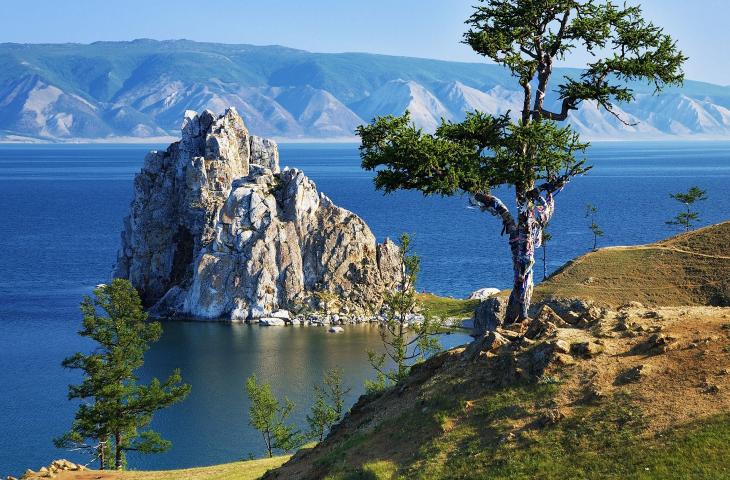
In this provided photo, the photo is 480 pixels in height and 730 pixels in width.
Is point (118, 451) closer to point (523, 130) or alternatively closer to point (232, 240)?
point (523, 130)

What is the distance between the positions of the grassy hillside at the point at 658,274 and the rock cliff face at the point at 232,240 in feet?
182

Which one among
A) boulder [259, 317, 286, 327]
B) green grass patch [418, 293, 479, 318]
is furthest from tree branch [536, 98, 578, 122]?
boulder [259, 317, 286, 327]

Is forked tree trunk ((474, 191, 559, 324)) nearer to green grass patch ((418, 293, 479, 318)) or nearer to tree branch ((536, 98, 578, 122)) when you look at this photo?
tree branch ((536, 98, 578, 122))

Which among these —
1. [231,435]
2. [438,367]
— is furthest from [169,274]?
[438,367]

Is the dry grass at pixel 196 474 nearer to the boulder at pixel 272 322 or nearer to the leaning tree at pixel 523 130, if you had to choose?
the leaning tree at pixel 523 130

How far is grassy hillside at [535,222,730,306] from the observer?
7662 cm

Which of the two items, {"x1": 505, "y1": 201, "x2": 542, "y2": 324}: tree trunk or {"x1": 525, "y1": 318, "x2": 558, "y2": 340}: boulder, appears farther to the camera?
{"x1": 505, "y1": 201, "x2": 542, "y2": 324}: tree trunk

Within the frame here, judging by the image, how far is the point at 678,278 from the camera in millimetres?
80500

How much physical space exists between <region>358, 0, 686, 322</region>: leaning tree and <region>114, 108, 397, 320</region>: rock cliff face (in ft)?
358

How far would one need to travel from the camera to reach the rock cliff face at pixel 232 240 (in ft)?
467

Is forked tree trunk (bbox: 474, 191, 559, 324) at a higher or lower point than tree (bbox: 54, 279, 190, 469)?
higher

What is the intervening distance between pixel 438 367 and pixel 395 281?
114700 millimetres

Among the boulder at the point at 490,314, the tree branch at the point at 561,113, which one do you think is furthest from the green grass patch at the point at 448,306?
the tree branch at the point at 561,113

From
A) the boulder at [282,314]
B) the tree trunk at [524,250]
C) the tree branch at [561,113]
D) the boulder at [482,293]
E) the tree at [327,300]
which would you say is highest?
the tree branch at [561,113]
